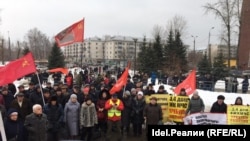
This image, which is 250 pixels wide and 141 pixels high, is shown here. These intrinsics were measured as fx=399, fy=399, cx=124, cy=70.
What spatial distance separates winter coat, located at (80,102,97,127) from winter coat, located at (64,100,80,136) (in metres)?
0.15

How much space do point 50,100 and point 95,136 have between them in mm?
2045

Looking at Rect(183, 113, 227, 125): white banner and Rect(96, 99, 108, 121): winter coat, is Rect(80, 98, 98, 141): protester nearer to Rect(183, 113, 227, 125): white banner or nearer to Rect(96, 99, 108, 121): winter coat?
Rect(96, 99, 108, 121): winter coat

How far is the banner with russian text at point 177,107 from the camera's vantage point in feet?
40.0

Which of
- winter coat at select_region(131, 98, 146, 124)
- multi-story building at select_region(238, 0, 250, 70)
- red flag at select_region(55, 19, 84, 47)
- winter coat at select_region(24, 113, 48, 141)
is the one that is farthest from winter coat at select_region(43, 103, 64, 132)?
multi-story building at select_region(238, 0, 250, 70)

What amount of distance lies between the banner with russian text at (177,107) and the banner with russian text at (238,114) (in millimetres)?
1808

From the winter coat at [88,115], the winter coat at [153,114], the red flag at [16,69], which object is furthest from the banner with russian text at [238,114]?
the red flag at [16,69]

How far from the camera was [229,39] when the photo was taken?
4600 cm

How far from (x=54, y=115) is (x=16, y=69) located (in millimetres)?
1565

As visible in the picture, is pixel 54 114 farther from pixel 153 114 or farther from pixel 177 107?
pixel 177 107

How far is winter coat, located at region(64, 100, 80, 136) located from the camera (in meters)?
10.9

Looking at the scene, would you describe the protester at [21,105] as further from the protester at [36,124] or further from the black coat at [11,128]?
the protester at [36,124]

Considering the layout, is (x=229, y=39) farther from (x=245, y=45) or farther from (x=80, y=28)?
(x=80, y=28)

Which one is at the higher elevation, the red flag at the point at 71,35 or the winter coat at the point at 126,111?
the red flag at the point at 71,35

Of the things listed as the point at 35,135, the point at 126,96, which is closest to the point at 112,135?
the point at 126,96
